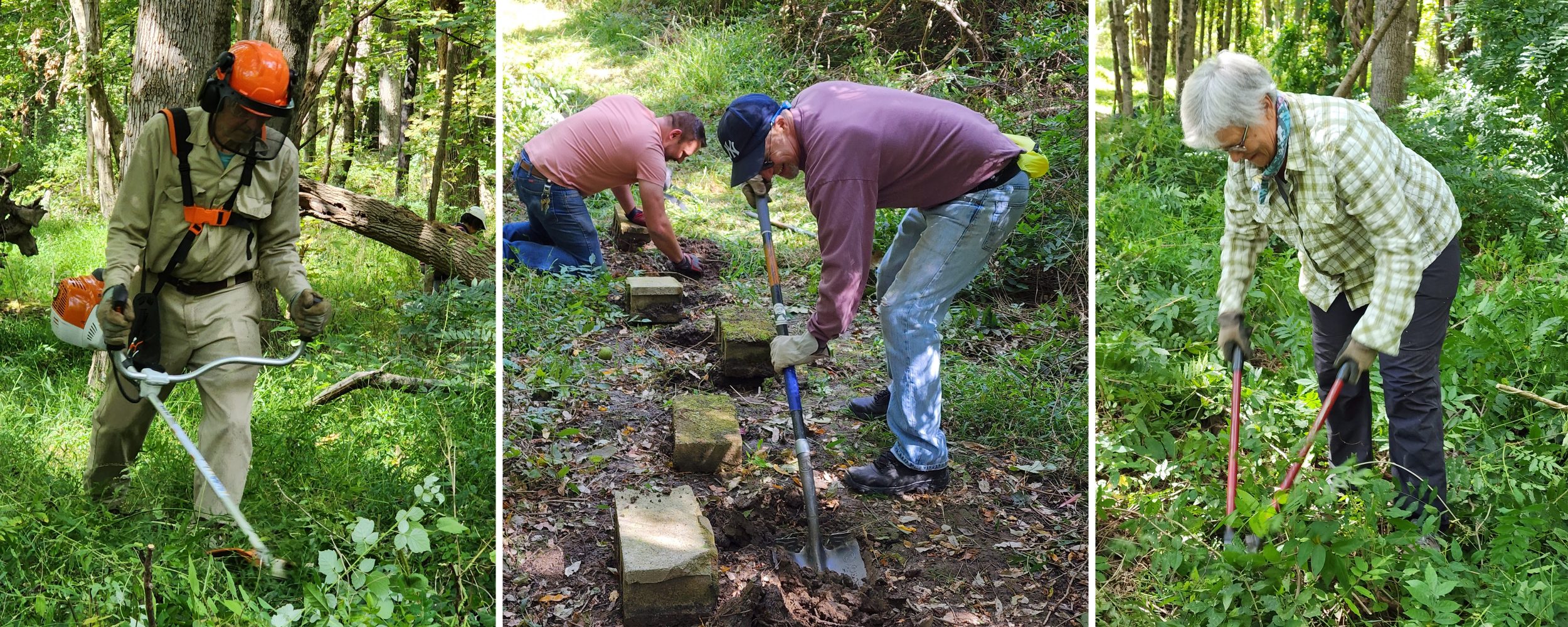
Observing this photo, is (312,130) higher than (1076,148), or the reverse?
(1076,148)

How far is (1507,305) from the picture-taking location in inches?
177

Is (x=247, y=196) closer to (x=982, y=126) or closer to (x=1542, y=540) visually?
(x=982, y=126)

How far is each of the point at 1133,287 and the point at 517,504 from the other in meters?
3.17

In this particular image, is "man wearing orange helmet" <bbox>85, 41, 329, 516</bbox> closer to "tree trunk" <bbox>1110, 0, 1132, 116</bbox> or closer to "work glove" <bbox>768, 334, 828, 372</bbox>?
"work glove" <bbox>768, 334, 828, 372</bbox>

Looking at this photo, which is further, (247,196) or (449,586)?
(247,196)

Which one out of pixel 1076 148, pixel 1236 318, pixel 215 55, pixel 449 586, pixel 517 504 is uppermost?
pixel 215 55

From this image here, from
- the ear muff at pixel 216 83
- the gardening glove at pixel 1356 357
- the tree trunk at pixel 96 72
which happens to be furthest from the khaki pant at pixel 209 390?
the tree trunk at pixel 96 72

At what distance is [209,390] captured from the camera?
3369mm

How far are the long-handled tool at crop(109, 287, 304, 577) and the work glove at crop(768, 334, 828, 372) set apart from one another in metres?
1.41

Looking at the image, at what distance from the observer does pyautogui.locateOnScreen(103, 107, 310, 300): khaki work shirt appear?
322cm

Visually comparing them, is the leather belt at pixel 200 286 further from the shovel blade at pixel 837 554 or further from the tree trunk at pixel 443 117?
the tree trunk at pixel 443 117

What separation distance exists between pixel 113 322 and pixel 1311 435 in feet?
11.8

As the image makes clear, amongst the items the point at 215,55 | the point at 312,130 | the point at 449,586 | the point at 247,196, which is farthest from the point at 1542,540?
the point at 312,130

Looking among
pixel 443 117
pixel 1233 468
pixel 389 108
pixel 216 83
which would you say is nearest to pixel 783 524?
pixel 1233 468
